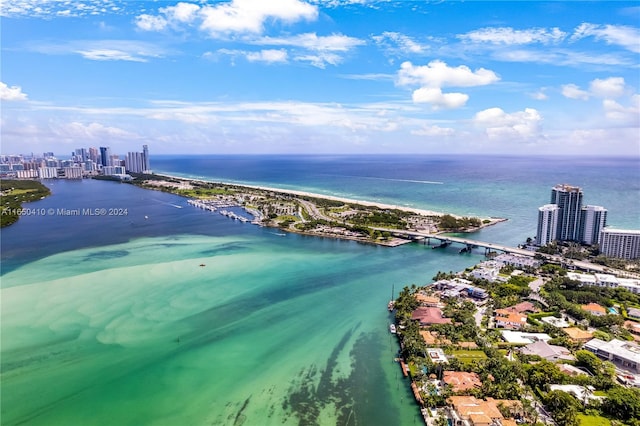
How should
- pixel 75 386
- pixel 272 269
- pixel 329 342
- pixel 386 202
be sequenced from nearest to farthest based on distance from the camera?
1. pixel 75 386
2. pixel 329 342
3. pixel 272 269
4. pixel 386 202

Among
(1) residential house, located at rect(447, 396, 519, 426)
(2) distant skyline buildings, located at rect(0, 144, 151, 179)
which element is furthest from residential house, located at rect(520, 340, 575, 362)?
(2) distant skyline buildings, located at rect(0, 144, 151, 179)

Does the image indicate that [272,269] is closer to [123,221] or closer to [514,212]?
[123,221]

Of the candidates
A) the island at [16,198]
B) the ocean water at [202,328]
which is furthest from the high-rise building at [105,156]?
the ocean water at [202,328]

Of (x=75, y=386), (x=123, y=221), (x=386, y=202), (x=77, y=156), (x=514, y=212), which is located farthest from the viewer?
(x=77, y=156)

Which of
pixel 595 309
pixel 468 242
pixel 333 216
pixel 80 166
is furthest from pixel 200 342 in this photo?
pixel 80 166

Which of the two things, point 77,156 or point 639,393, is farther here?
point 77,156

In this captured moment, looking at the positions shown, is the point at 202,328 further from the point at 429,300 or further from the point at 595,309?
the point at 595,309

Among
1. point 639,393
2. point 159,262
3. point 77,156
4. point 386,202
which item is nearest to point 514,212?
point 386,202

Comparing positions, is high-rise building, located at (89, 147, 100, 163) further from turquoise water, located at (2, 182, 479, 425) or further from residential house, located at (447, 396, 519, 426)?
residential house, located at (447, 396, 519, 426)
